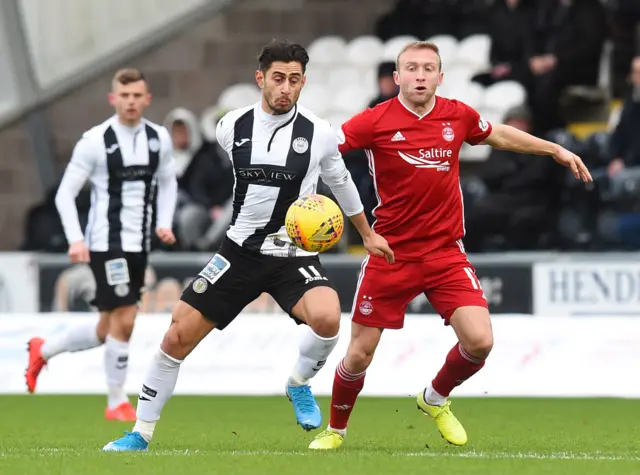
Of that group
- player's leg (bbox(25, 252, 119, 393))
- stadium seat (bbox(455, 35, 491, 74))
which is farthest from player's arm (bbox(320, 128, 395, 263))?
stadium seat (bbox(455, 35, 491, 74))

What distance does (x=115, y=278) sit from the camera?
1002cm

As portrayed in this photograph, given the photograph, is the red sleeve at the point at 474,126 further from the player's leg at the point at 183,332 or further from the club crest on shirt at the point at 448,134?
the player's leg at the point at 183,332

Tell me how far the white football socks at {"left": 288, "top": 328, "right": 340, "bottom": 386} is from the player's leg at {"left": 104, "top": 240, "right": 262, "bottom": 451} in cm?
51

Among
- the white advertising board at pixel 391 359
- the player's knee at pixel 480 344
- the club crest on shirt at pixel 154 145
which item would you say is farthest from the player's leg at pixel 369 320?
the white advertising board at pixel 391 359

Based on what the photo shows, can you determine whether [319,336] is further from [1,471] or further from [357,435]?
[1,471]

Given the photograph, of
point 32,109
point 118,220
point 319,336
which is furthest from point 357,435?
point 32,109

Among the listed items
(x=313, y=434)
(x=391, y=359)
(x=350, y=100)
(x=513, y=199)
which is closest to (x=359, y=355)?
(x=313, y=434)

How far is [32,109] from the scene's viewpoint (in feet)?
58.5

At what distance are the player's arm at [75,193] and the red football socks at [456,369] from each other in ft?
9.64

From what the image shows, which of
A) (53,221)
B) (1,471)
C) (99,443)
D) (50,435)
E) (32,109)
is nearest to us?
(1,471)

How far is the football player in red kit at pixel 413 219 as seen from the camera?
7613 mm

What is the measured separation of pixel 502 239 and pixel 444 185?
6.18 meters

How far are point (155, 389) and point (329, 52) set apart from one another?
427 inches

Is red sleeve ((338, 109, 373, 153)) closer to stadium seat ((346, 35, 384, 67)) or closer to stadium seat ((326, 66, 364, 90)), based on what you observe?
stadium seat ((326, 66, 364, 90))
